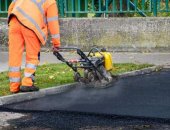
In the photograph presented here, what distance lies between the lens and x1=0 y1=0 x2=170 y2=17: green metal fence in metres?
14.1

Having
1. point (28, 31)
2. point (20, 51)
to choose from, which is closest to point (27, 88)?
point (20, 51)

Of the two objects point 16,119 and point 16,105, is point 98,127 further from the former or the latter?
point 16,105

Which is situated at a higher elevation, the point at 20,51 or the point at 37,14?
the point at 37,14

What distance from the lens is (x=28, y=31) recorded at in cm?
910

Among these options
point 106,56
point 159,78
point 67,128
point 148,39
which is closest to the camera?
point 67,128

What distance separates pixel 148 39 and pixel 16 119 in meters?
6.53

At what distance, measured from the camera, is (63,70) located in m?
11.4

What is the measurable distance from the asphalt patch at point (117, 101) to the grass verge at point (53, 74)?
43 centimetres

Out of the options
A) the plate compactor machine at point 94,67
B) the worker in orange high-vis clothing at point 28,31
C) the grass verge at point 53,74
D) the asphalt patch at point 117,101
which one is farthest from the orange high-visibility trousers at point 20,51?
the plate compactor machine at point 94,67

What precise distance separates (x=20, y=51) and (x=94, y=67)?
1.22 metres

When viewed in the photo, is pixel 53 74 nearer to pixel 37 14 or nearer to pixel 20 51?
pixel 20 51

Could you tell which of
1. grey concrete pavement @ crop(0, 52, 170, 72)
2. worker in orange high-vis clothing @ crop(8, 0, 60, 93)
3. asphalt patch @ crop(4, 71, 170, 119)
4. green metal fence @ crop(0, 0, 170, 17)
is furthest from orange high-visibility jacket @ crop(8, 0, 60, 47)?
green metal fence @ crop(0, 0, 170, 17)

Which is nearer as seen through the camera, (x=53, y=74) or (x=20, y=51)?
(x=20, y=51)

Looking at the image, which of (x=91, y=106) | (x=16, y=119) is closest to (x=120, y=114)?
(x=91, y=106)
